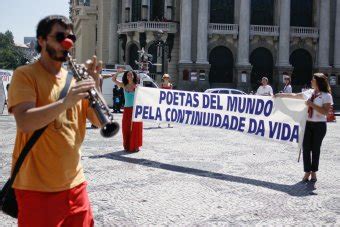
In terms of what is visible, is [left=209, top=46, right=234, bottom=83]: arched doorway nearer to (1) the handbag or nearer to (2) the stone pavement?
(2) the stone pavement

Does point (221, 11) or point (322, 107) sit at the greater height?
point (221, 11)

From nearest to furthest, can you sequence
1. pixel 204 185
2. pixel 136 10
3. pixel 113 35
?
pixel 204 185 → pixel 136 10 → pixel 113 35

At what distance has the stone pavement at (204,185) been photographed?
5.53 metres

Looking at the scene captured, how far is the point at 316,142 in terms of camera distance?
764 cm

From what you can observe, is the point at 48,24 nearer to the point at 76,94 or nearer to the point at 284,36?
the point at 76,94

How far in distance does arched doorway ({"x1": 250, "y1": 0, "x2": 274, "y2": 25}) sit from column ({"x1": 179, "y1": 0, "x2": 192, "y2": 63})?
5.82 meters

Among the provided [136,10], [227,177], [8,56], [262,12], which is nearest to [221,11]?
[262,12]

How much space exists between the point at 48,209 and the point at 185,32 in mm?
37110

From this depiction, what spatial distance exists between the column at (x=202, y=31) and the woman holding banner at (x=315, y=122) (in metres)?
31.5

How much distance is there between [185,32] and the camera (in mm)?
39125

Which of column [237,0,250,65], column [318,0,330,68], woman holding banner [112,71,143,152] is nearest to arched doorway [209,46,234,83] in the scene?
column [237,0,250,65]

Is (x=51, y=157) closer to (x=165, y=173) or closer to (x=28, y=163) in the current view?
(x=28, y=163)

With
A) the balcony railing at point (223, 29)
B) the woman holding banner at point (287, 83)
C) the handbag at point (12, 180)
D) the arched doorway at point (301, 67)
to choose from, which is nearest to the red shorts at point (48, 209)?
the handbag at point (12, 180)

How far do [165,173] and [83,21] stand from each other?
2342 inches
